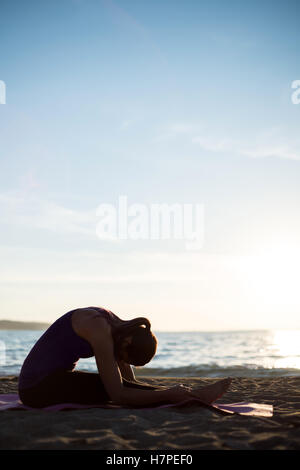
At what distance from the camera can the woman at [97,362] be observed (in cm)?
397

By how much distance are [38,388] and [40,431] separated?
2.88ft

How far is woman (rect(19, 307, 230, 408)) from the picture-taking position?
3.97 meters

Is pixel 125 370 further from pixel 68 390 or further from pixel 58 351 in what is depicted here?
pixel 58 351

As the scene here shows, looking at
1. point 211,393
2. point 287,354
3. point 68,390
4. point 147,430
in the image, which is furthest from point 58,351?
point 287,354

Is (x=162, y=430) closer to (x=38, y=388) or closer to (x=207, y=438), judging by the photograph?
(x=207, y=438)

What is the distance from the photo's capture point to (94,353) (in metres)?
4.01

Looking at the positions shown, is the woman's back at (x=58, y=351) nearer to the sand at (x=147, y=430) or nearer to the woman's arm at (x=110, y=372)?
the woman's arm at (x=110, y=372)

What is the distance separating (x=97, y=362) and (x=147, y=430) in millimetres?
697

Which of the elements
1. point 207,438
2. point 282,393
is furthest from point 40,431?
point 282,393

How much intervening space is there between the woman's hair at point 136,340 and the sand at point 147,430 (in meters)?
0.54

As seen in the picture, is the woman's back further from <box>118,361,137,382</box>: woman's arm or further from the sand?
<box>118,361,137,382</box>: woman's arm

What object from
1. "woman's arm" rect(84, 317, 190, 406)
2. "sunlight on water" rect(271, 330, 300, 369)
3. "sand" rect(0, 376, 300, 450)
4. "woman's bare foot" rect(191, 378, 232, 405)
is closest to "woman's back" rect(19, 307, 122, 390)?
"woman's arm" rect(84, 317, 190, 406)

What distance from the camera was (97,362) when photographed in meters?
3.94

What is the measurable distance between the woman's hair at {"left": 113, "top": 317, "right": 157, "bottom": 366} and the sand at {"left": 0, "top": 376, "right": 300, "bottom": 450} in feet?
1.77
